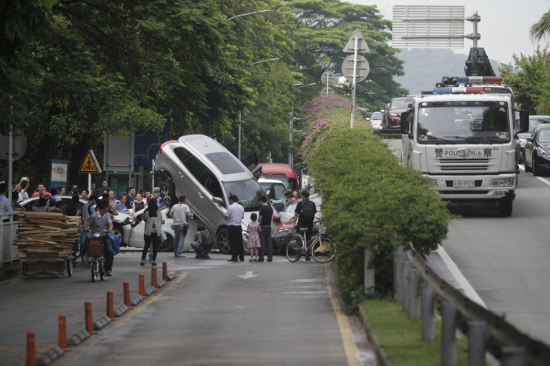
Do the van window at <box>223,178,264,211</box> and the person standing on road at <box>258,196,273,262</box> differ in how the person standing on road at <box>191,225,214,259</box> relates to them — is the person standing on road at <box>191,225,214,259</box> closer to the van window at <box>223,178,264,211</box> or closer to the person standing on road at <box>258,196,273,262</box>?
the person standing on road at <box>258,196,273,262</box>

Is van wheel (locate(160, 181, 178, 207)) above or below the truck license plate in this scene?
below

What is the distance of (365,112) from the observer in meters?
85.0

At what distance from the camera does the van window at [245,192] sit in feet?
103

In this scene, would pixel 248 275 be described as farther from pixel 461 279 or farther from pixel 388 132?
pixel 388 132

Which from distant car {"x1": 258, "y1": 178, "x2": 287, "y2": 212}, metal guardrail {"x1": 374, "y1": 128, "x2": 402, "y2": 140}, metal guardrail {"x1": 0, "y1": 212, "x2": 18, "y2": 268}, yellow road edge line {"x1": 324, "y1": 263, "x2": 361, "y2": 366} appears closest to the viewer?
yellow road edge line {"x1": 324, "y1": 263, "x2": 361, "y2": 366}

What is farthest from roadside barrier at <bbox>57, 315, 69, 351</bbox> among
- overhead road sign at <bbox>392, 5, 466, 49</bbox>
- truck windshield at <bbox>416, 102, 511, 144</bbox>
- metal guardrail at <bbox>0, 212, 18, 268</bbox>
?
overhead road sign at <bbox>392, 5, 466, 49</bbox>

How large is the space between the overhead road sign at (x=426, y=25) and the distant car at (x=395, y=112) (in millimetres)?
9772

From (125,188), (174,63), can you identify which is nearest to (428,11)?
(125,188)

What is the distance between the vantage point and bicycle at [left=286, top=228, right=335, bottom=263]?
86.1ft

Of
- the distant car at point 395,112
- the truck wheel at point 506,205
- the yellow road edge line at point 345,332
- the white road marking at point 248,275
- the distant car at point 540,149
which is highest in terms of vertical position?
the distant car at point 395,112

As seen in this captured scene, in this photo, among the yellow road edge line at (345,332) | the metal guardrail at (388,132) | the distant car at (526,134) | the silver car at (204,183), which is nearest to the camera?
the yellow road edge line at (345,332)

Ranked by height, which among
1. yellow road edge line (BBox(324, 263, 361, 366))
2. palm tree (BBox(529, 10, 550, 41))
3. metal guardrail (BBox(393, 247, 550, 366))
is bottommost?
yellow road edge line (BBox(324, 263, 361, 366))

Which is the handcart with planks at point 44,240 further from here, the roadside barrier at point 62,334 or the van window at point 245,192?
the van window at point 245,192

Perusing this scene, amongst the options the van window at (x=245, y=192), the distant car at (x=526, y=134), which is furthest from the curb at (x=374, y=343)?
the distant car at (x=526, y=134)
